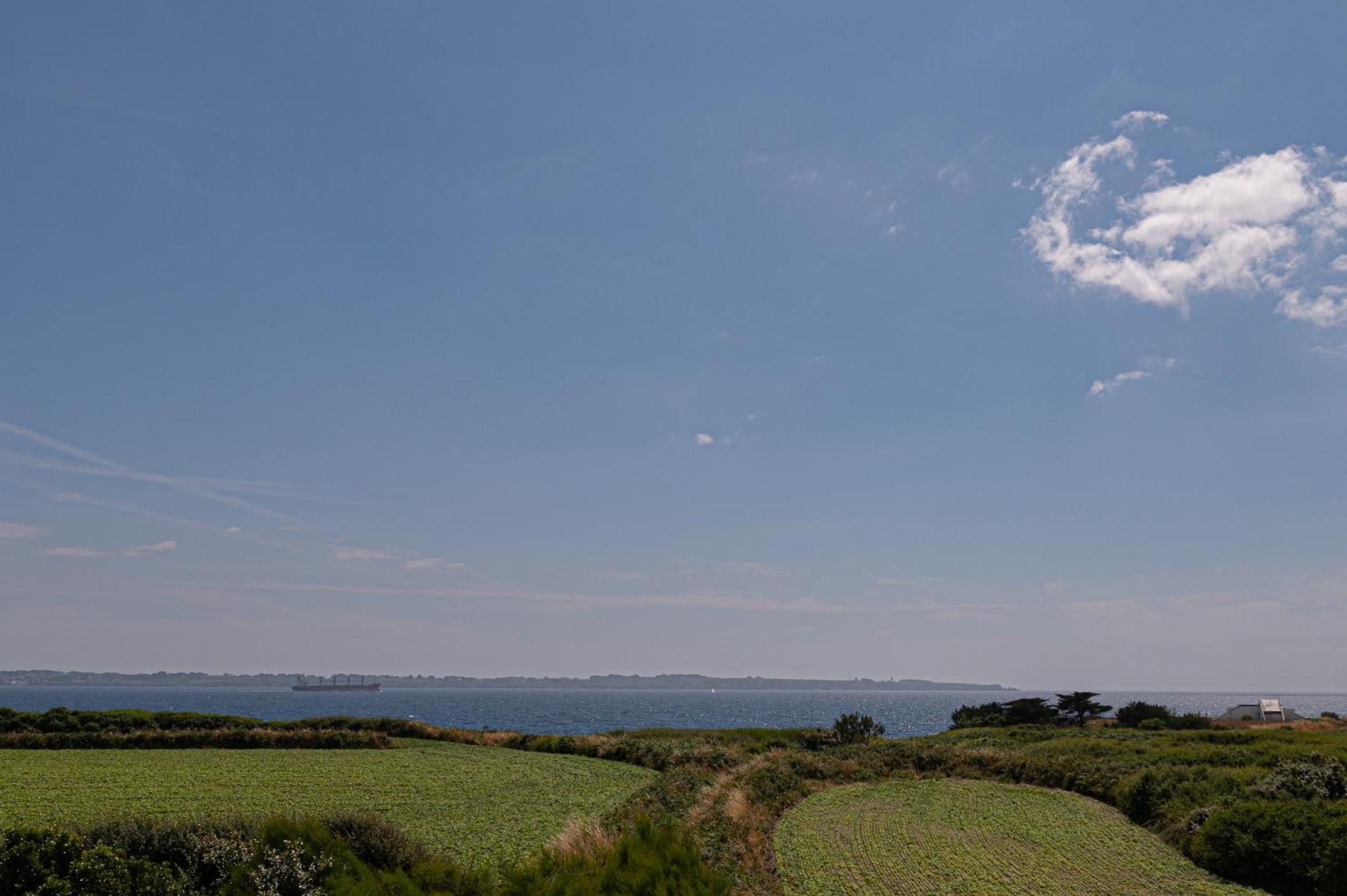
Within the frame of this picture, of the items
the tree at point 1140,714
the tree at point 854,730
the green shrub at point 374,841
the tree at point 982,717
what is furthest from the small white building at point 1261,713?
the green shrub at point 374,841

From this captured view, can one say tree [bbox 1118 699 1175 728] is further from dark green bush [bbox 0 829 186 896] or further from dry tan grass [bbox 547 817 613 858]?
dark green bush [bbox 0 829 186 896]

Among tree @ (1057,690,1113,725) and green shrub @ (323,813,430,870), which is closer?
green shrub @ (323,813,430,870)

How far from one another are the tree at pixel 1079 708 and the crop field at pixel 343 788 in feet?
150

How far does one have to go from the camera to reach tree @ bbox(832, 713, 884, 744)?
158ft

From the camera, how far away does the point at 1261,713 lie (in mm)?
73812

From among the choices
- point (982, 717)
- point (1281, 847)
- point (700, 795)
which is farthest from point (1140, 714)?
point (700, 795)

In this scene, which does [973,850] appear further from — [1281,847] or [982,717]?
[982,717]

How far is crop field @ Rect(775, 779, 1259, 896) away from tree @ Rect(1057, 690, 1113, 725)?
149ft

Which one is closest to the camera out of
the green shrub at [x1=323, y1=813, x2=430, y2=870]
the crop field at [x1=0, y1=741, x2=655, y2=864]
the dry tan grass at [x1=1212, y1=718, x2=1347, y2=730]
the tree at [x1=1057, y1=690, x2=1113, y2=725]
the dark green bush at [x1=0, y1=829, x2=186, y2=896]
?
the dark green bush at [x1=0, y1=829, x2=186, y2=896]

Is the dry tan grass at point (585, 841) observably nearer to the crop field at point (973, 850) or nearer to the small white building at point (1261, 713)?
the crop field at point (973, 850)

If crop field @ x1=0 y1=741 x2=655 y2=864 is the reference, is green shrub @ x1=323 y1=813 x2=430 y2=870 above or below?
above

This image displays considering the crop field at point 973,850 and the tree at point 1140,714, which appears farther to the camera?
the tree at point 1140,714

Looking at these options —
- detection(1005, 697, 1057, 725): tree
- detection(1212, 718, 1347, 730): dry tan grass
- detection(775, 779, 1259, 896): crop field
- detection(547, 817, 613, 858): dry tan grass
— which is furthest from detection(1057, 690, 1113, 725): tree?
detection(547, 817, 613, 858): dry tan grass

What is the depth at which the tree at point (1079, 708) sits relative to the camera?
68.6 m
